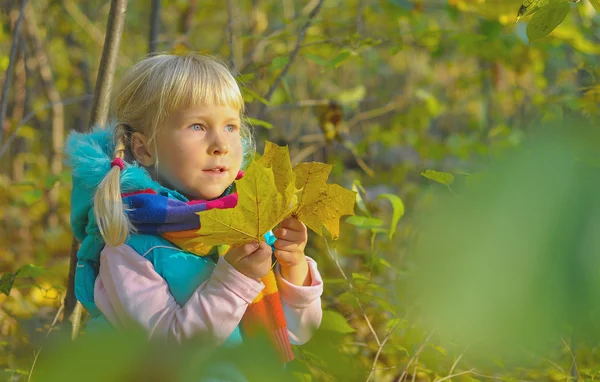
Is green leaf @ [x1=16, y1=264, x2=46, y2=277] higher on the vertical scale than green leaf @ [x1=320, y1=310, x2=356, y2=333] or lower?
lower

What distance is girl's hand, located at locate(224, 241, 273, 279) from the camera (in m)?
1.02

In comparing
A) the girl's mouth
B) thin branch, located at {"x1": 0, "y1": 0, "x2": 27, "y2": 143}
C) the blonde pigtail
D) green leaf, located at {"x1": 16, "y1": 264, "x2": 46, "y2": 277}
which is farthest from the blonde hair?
thin branch, located at {"x1": 0, "y1": 0, "x2": 27, "y2": 143}

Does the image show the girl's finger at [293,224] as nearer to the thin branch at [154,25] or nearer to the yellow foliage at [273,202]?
the yellow foliage at [273,202]

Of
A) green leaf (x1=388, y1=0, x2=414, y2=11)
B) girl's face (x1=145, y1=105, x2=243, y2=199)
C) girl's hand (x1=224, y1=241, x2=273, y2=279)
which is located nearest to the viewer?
girl's hand (x1=224, y1=241, x2=273, y2=279)

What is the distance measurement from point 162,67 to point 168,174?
21 cm

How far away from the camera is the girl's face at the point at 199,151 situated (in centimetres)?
123

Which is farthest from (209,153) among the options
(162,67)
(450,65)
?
(450,65)

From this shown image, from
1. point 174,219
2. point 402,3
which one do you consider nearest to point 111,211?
point 174,219

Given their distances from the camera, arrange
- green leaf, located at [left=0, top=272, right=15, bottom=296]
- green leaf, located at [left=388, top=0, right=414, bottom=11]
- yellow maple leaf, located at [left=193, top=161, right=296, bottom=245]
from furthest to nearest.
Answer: green leaf, located at [left=388, top=0, right=414, bottom=11], green leaf, located at [left=0, top=272, right=15, bottom=296], yellow maple leaf, located at [left=193, top=161, right=296, bottom=245]

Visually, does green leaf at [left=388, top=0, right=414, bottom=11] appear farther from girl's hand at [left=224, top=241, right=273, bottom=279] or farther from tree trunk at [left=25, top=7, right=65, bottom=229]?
tree trunk at [left=25, top=7, right=65, bottom=229]

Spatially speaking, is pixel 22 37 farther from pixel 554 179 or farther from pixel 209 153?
pixel 554 179

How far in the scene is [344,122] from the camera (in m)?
2.84

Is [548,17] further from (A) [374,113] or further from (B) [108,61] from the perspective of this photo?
(A) [374,113]

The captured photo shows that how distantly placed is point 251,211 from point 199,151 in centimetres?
50
